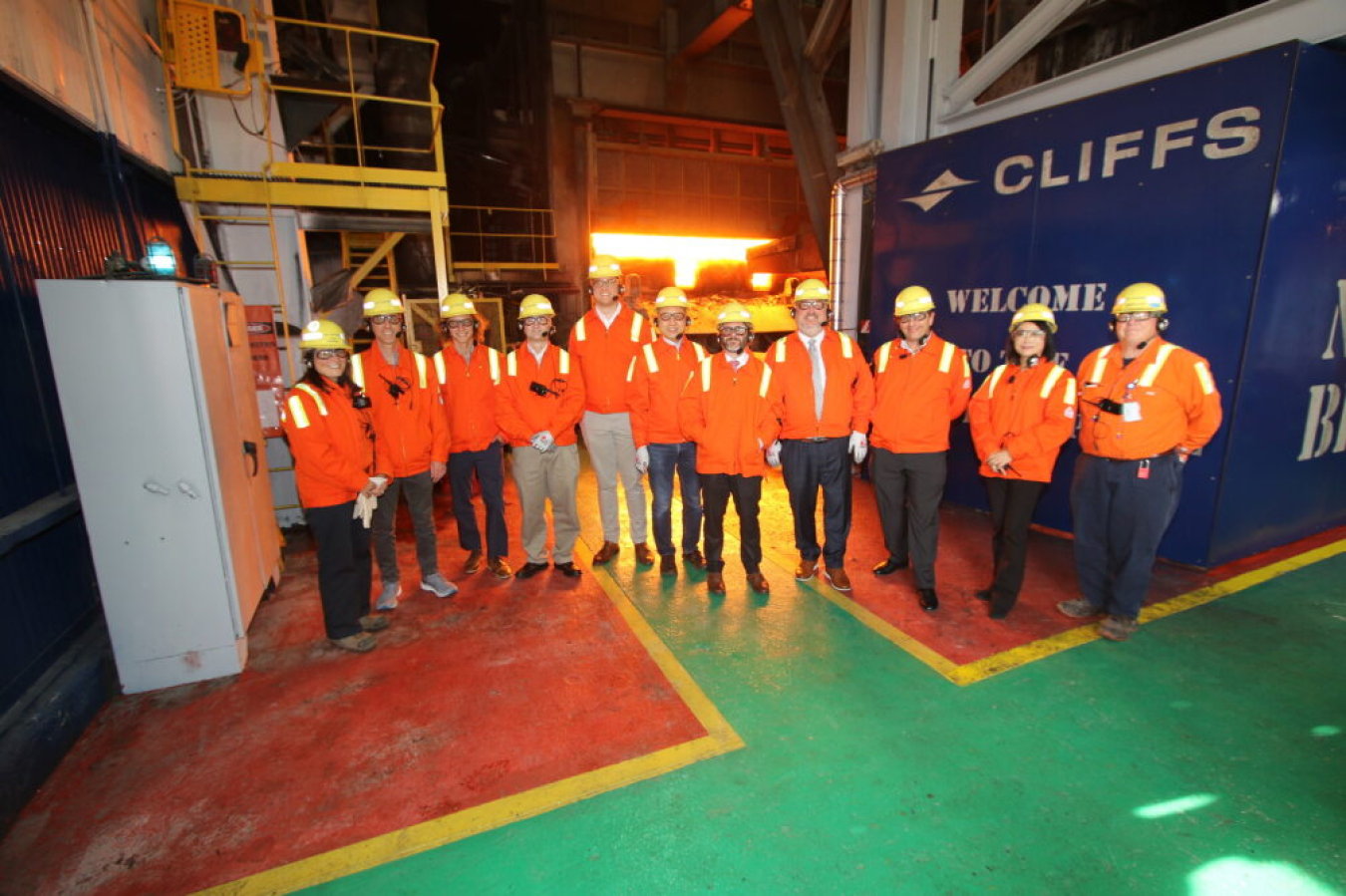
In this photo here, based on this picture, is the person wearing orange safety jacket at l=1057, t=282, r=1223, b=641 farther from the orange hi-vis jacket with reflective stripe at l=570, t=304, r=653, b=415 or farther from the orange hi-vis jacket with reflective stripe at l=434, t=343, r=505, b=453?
the orange hi-vis jacket with reflective stripe at l=434, t=343, r=505, b=453

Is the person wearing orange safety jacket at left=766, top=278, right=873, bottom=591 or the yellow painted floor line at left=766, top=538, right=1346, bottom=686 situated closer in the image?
the yellow painted floor line at left=766, top=538, right=1346, bottom=686

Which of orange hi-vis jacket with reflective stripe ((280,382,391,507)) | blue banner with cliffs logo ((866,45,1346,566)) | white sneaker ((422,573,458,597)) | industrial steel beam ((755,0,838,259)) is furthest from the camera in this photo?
industrial steel beam ((755,0,838,259))

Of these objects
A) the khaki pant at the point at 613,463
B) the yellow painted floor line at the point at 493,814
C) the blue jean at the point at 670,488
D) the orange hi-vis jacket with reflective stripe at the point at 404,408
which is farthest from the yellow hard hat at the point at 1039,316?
the orange hi-vis jacket with reflective stripe at the point at 404,408

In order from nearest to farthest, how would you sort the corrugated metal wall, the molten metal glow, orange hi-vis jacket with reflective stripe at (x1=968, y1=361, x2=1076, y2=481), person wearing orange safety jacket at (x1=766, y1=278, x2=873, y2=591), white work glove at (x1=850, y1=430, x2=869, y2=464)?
the corrugated metal wall < orange hi-vis jacket with reflective stripe at (x1=968, y1=361, x2=1076, y2=481) < person wearing orange safety jacket at (x1=766, y1=278, x2=873, y2=591) < white work glove at (x1=850, y1=430, x2=869, y2=464) < the molten metal glow

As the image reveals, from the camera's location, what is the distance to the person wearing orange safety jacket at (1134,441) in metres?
3.79

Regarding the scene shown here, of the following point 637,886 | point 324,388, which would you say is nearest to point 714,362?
point 324,388

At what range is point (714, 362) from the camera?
459cm

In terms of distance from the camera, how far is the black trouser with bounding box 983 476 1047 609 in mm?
4152

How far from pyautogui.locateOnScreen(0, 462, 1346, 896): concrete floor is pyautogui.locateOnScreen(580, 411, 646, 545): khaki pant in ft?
3.52

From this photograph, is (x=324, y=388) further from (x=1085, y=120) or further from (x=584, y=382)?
(x=1085, y=120)

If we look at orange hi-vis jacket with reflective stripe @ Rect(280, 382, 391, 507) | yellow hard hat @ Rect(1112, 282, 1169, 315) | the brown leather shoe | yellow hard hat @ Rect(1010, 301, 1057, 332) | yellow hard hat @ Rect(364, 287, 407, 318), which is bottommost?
the brown leather shoe

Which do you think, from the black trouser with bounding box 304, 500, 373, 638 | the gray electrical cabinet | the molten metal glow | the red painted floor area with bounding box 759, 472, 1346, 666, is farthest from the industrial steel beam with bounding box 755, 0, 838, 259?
the gray electrical cabinet

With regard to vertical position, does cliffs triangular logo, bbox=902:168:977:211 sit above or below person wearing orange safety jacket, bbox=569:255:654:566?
above

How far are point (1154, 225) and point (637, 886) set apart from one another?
231 inches
